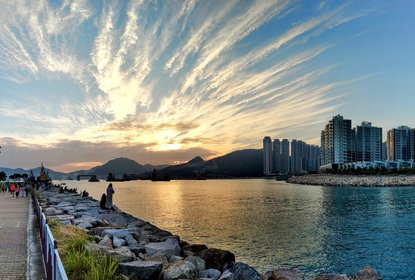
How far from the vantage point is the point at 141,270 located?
10.2 meters

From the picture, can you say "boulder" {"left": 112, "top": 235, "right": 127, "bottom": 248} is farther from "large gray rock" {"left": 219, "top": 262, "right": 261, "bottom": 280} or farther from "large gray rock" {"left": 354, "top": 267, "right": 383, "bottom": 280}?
"large gray rock" {"left": 354, "top": 267, "right": 383, "bottom": 280}

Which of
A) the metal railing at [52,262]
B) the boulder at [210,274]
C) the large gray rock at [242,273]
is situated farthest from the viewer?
the large gray rock at [242,273]

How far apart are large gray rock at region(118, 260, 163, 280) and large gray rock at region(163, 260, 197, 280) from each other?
0.98 ft

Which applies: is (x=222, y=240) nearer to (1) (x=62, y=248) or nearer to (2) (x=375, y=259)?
(2) (x=375, y=259)

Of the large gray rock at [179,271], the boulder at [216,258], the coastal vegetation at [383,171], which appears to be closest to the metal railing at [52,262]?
the large gray rock at [179,271]

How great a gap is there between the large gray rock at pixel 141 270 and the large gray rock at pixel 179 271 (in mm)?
299

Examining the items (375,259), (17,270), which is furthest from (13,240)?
(375,259)

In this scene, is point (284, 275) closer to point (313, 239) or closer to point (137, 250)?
point (137, 250)

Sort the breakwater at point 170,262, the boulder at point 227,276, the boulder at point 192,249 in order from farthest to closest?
the boulder at point 192,249
the boulder at point 227,276
the breakwater at point 170,262

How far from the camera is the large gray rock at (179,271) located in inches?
415

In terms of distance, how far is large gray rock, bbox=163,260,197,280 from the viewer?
10538mm

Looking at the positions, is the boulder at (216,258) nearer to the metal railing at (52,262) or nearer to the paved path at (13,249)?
the paved path at (13,249)

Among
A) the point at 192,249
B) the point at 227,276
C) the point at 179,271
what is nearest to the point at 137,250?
the point at 179,271

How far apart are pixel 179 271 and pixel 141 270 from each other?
4.10 feet
